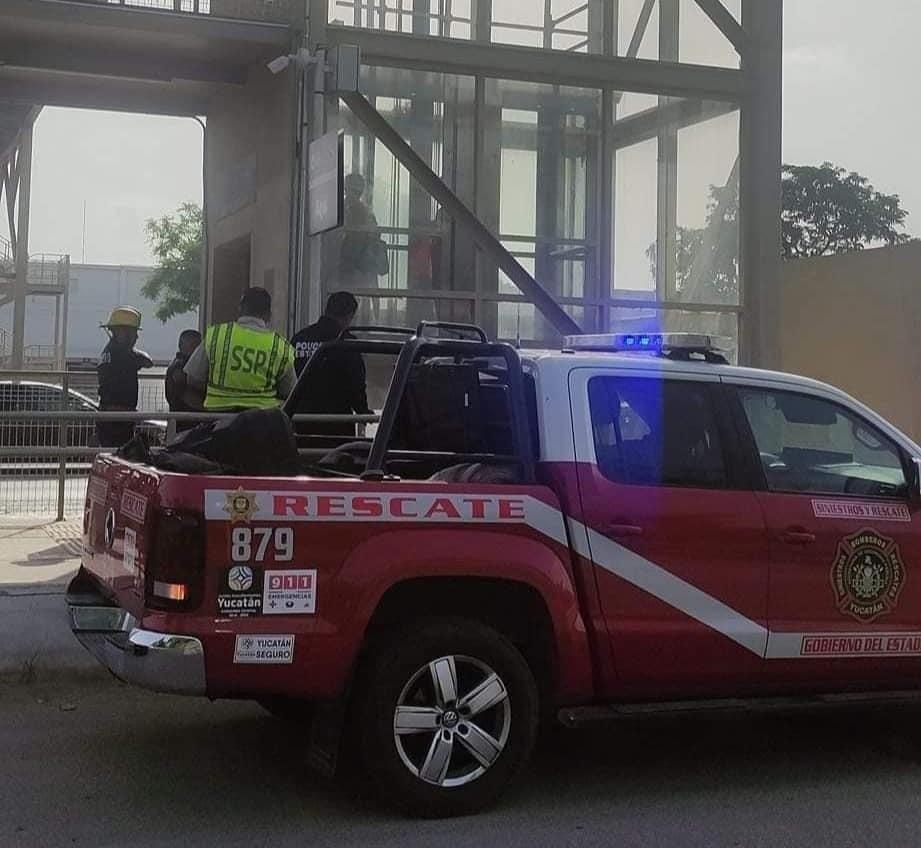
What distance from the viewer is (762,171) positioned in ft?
41.3

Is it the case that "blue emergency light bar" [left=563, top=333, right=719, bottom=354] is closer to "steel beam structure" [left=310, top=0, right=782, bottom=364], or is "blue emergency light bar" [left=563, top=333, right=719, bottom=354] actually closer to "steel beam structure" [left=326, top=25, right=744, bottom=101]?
"steel beam structure" [left=310, top=0, right=782, bottom=364]

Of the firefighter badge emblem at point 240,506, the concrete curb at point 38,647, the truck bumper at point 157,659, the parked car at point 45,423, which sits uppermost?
the parked car at point 45,423

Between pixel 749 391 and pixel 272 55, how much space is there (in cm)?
763

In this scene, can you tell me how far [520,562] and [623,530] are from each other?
1.56ft

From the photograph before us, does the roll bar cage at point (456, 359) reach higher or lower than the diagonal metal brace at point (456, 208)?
lower

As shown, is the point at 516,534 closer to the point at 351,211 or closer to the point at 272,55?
the point at 351,211

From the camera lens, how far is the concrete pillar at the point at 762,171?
1255 cm

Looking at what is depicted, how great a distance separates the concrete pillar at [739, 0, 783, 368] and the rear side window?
7504mm

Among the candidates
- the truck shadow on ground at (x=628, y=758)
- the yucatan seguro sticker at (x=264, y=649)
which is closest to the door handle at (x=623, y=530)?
the truck shadow on ground at (x=628, y=758)

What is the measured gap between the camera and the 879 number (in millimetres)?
4434

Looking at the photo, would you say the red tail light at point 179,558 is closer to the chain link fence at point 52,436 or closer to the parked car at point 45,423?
the parked car at point 45,423

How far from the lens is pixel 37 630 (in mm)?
6973

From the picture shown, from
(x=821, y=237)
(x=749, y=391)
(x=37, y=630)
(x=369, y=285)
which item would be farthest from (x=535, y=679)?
(x=821, y=237)

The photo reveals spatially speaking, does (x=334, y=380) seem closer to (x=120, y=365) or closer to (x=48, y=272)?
(x=120, y=365)
